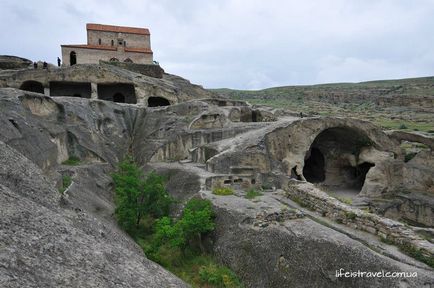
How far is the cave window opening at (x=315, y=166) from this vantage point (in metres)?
25.5

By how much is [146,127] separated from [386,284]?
2023cm

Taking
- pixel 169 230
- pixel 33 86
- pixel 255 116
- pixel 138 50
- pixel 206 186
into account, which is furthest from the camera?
pixel 138 50

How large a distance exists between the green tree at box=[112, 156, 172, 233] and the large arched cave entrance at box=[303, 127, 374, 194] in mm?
13285

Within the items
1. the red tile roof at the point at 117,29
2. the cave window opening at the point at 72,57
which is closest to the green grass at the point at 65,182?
the cave window opening at the point at 72,57

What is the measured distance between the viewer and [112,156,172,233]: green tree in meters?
13.6

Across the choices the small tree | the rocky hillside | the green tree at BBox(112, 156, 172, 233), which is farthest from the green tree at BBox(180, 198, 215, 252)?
the green tree at BBox(112, 156, 172, 233)

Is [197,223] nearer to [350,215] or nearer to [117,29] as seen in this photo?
[350,215]

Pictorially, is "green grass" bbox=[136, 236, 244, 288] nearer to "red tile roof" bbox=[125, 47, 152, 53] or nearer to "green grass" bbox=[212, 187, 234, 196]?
"green grass" bbox=[212, 187, 234, 196]

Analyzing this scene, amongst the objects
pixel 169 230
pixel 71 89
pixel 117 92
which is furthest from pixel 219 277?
pixel 71 89

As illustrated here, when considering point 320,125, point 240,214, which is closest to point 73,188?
point 240,214

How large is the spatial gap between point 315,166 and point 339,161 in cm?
218

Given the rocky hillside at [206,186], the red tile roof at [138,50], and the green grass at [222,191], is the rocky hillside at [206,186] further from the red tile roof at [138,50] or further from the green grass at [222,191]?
the red tile roof at [138,50]

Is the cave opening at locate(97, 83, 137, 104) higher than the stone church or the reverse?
the reverse

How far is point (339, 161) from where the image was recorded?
2461 centimetres
